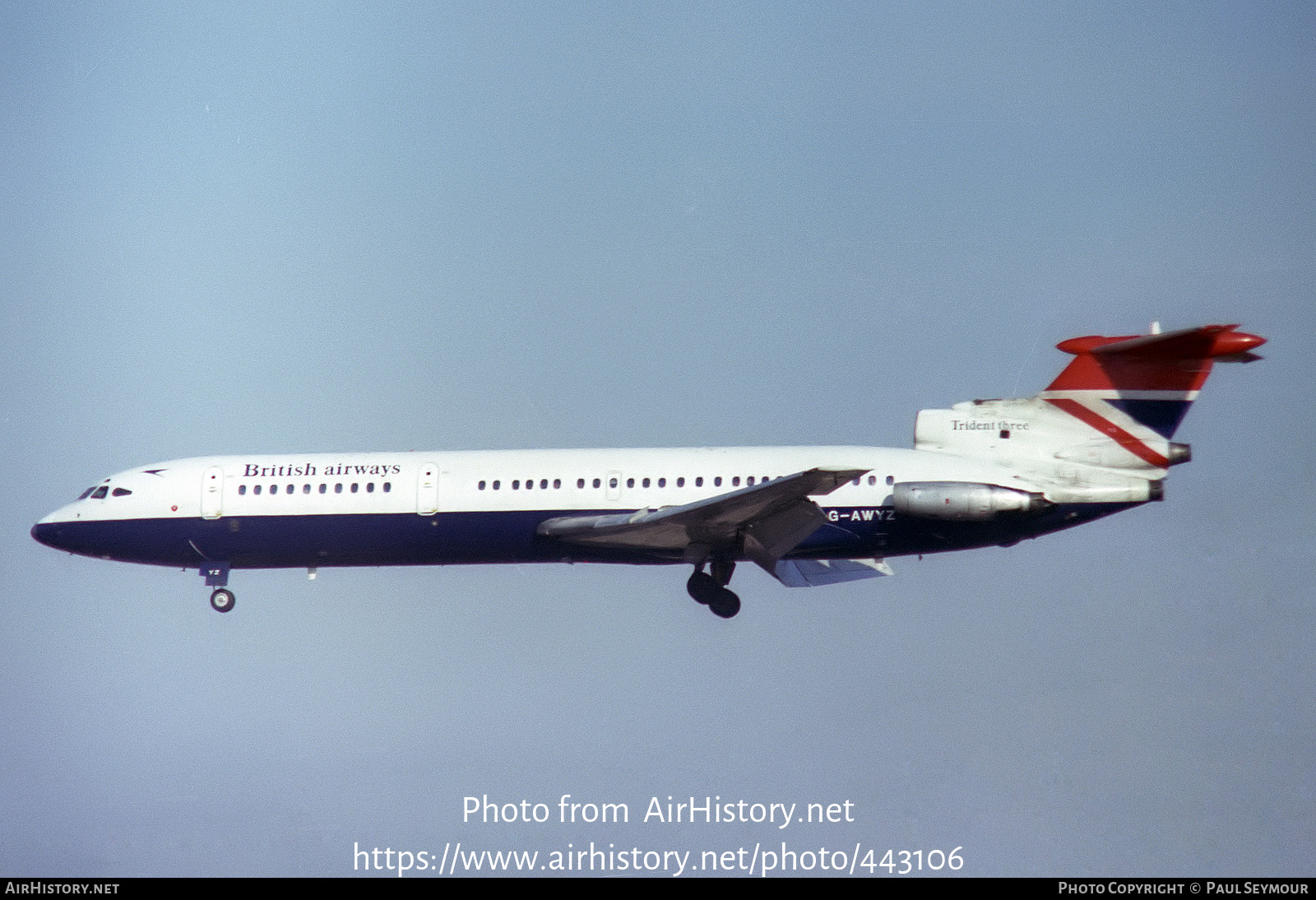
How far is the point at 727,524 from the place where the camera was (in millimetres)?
33562

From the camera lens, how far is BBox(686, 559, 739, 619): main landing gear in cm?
3591

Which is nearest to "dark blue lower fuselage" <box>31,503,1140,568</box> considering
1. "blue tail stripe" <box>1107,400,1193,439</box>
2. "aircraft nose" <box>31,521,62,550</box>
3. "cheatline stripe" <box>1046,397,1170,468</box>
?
"aircraft nose" <box>31,521,62,550</box>

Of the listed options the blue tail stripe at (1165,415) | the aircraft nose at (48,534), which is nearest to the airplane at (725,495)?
the blue tail stripe at (1165,415)

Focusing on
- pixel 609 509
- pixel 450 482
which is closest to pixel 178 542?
pixel 450 482

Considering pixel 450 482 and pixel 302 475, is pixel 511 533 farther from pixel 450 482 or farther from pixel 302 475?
pixel 302 475

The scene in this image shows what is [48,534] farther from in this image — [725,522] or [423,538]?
[725,522]

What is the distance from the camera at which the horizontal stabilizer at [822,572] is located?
37.1 meters

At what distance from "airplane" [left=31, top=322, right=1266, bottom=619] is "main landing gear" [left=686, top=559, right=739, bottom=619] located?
38mm

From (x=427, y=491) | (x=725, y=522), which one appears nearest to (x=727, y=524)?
(x=725, y=522)

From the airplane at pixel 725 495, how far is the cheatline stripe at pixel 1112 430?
32 mm

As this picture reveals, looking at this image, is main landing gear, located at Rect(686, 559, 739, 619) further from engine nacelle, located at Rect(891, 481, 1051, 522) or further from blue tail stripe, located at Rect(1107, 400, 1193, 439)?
blue tail stripe, located at Rect(1107, 400, 1193, 439)

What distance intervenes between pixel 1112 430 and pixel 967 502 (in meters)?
3.78

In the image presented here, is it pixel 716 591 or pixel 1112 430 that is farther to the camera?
pixel 716 591

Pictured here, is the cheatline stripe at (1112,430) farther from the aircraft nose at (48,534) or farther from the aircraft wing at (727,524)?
the aircraft nose at (48,534)
